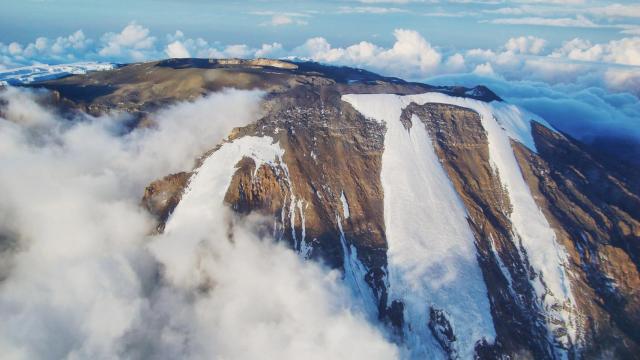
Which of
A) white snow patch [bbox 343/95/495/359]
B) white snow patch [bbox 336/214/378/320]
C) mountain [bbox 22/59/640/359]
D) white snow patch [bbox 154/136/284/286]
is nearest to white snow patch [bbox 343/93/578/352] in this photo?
mountain [bbox 22/59/640/359]

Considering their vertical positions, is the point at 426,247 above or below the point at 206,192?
below

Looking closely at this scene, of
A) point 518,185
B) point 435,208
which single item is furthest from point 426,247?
point 518,185

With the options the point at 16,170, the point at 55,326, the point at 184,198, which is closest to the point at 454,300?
the point at 184,198

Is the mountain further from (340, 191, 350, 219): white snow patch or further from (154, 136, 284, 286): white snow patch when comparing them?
(154, 136, 284, 286): white snow patch

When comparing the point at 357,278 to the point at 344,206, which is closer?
the point at 357,278

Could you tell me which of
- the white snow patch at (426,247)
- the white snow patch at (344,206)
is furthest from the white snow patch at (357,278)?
the white snow patch at (426,247)

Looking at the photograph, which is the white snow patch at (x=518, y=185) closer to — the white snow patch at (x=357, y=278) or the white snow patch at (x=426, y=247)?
the white snow patch at (x=426, y=247)

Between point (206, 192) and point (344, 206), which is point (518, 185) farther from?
point (206, 192)
